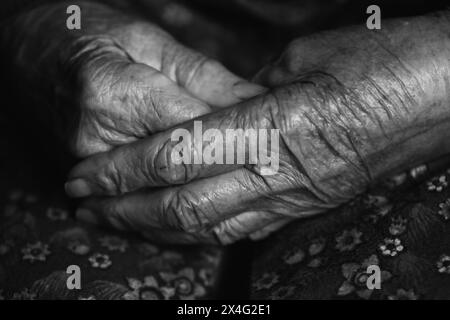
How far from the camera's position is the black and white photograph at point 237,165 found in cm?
83

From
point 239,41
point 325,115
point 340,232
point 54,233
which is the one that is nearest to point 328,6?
point 239,41

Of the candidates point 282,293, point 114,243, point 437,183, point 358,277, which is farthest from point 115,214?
point 437,183

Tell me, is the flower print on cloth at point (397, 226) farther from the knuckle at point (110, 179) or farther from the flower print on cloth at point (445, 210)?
the knuckle at point (110, 179)

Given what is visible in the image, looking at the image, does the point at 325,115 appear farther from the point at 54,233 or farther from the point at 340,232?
the point at 54,233

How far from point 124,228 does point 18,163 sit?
12.0 inches

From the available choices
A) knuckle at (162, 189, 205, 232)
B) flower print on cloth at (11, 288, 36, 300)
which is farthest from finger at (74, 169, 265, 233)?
flower print on cloth at (11, 288, 36, 300)

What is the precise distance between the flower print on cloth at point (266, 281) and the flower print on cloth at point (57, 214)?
426 mm

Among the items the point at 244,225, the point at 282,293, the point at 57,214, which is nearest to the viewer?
the point at 282,293

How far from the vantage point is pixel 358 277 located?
0.80 metres

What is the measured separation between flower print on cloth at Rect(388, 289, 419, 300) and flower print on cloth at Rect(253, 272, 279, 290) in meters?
0.21

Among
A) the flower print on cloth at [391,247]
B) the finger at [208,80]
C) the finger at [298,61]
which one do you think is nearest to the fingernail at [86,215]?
the finger at [208,80]

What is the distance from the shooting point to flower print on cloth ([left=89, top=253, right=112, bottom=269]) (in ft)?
3.17

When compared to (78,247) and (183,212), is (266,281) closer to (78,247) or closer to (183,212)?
(183,212)

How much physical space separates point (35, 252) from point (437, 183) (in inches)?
28.6
